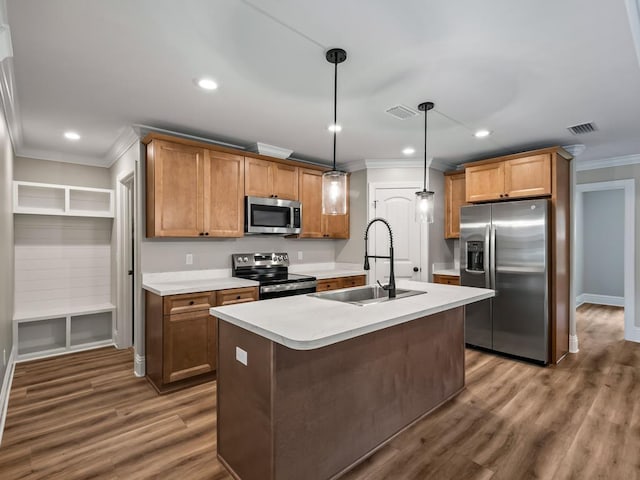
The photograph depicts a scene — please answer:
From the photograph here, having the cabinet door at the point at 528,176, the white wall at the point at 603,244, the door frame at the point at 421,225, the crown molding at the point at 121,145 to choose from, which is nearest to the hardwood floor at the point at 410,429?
the door frame at the point at 421,225

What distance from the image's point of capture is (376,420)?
2.21 metres

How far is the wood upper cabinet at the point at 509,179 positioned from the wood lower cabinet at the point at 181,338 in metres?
3.23

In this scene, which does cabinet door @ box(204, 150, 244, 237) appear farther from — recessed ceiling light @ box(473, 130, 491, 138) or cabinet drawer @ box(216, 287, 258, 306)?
recessed ceiling light @ box(473, 130, 491, 138)

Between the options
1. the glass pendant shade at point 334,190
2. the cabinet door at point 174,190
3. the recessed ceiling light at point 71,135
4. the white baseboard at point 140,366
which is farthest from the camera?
the recessed ceiling light at point 71,135

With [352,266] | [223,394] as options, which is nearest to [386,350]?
[223,394]

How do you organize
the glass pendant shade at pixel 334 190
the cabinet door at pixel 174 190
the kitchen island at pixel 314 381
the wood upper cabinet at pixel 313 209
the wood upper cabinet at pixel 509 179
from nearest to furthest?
1. the kitchen island at pixel 314 381
2. the glass pendant shade at pixel 334 190
3. the cabinet door at pixel 174 190
4. the wood upper cabinet at pixel 509 179
5. the wood upper cabinet at pixel 313 209

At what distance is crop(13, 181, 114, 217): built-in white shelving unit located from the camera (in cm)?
393

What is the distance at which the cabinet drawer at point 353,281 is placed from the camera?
14.9ft

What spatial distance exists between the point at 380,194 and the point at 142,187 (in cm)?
303

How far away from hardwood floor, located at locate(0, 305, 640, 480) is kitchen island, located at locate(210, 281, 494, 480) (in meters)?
0.21

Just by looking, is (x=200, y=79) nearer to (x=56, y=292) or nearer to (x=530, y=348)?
(x=56, y=292)

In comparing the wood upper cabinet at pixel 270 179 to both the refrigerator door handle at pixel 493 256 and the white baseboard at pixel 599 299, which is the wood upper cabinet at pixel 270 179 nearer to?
the refrigerator door handle at pixel 493 256

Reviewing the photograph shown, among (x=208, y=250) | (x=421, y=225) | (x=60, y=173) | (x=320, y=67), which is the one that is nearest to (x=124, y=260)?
(x=208, y=250)

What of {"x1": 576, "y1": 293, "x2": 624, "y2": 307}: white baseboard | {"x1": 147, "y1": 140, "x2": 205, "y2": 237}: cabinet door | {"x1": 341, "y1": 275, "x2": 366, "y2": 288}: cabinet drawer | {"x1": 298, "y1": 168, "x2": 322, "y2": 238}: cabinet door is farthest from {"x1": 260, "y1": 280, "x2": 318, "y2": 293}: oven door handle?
{"x1": 576, "y1": 293, "x2": 624, "y2": 307}: white baseboard
